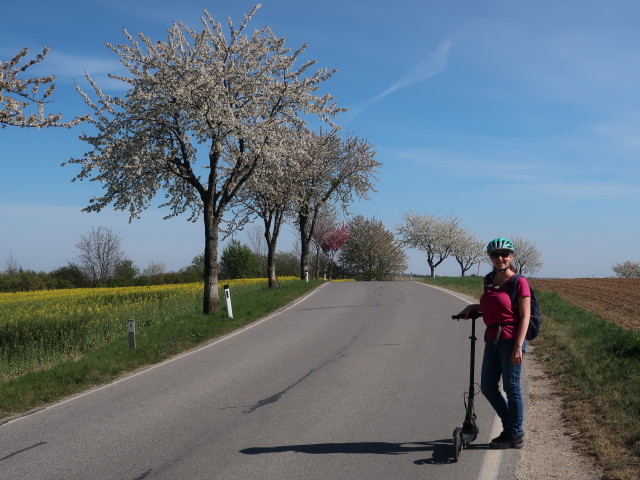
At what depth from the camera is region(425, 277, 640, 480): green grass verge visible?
6.29 metres

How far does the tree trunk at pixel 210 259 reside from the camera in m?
20.1

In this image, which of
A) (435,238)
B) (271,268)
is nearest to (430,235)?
(435,238)

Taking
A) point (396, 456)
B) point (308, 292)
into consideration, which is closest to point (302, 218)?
point (308, 292)

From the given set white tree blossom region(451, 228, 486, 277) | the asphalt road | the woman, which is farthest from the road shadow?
white tree blossom region(451, 228, 486, 277)

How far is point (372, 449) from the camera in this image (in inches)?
250

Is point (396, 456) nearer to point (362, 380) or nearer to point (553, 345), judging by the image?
point (362, 380)

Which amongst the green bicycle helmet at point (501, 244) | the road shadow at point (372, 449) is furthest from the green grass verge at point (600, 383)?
the green bicycle helmet at point (501, 244)

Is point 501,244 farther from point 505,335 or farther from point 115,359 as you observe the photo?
point 115,359

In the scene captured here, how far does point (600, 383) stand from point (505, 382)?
382 cm

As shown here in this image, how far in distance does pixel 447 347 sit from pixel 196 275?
4316 cm

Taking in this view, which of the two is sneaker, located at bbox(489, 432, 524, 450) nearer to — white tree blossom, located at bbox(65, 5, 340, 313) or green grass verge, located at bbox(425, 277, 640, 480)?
green grass verge, located at bbox(425, 277, 640, 480)

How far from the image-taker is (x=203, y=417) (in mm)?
7820

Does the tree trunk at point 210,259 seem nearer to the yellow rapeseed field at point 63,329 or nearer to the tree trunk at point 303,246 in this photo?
the yellow rapeseed field at point 63,329

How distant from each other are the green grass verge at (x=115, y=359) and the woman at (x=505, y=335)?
6472 millimetres
